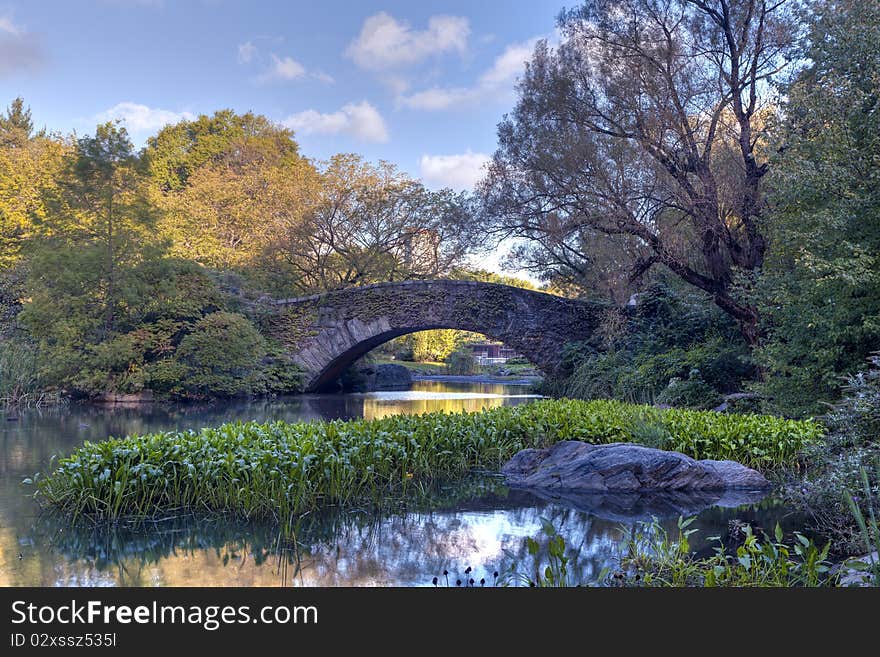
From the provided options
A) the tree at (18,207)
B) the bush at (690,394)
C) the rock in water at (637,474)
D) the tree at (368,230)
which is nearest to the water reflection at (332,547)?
the rock in water at (637,474)

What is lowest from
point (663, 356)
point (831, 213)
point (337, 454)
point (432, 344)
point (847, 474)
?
point (337, 454)

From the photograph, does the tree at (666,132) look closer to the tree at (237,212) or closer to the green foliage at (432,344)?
the tree at (237,212)

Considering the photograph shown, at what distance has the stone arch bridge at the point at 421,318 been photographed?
55.2 feet

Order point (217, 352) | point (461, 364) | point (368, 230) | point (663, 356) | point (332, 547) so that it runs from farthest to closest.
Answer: point (461, 364), point (368, 230), point (217, 352), point (663, 356), point (332, 547)

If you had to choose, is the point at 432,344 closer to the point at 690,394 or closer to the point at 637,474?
the point at 690,394

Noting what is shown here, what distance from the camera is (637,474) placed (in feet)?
A: 21.4

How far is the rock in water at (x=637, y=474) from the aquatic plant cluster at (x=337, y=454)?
59 cm

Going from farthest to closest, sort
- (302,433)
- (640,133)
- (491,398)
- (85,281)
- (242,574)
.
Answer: (491,398)
(85,281)
(640,133)
(302,433)
(242,574)

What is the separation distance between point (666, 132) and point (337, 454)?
8366mm

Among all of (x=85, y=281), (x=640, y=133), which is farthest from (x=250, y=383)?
(x=640, y=133)

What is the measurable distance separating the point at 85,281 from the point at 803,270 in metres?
13.8

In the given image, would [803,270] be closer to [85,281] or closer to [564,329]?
[564,329]

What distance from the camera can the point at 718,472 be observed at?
671cm

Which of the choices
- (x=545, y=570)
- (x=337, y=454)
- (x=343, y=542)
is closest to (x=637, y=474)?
(x=337, y=454)
